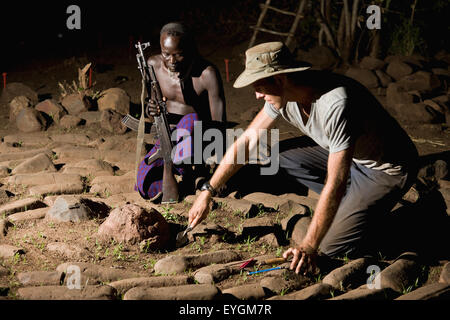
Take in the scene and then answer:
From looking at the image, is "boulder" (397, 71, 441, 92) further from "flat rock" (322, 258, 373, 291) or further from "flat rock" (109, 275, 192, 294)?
"flat rock" (109, 275, 192, 294)

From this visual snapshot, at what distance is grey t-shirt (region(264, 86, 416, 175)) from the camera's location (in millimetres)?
3043

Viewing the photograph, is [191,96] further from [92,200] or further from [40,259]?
[40,259]

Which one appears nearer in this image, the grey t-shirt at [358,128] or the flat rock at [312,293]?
the flat rock at [312,293]

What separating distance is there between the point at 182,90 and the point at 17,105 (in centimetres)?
262

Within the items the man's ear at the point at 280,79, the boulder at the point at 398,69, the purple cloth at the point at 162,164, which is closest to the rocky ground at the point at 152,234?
the purple cloth at the point at 162,164

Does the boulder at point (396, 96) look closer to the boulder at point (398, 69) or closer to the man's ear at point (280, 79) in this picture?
the boulder at point (398, 69)

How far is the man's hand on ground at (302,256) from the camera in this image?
9.46ft

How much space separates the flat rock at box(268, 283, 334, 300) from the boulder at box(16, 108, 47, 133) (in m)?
3.87

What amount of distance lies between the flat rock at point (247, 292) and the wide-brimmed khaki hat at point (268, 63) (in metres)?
1.09

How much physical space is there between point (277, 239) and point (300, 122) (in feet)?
2.55

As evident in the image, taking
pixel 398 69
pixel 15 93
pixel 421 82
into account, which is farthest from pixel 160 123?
pixel 398 69

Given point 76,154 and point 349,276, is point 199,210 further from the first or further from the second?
point 76,154
